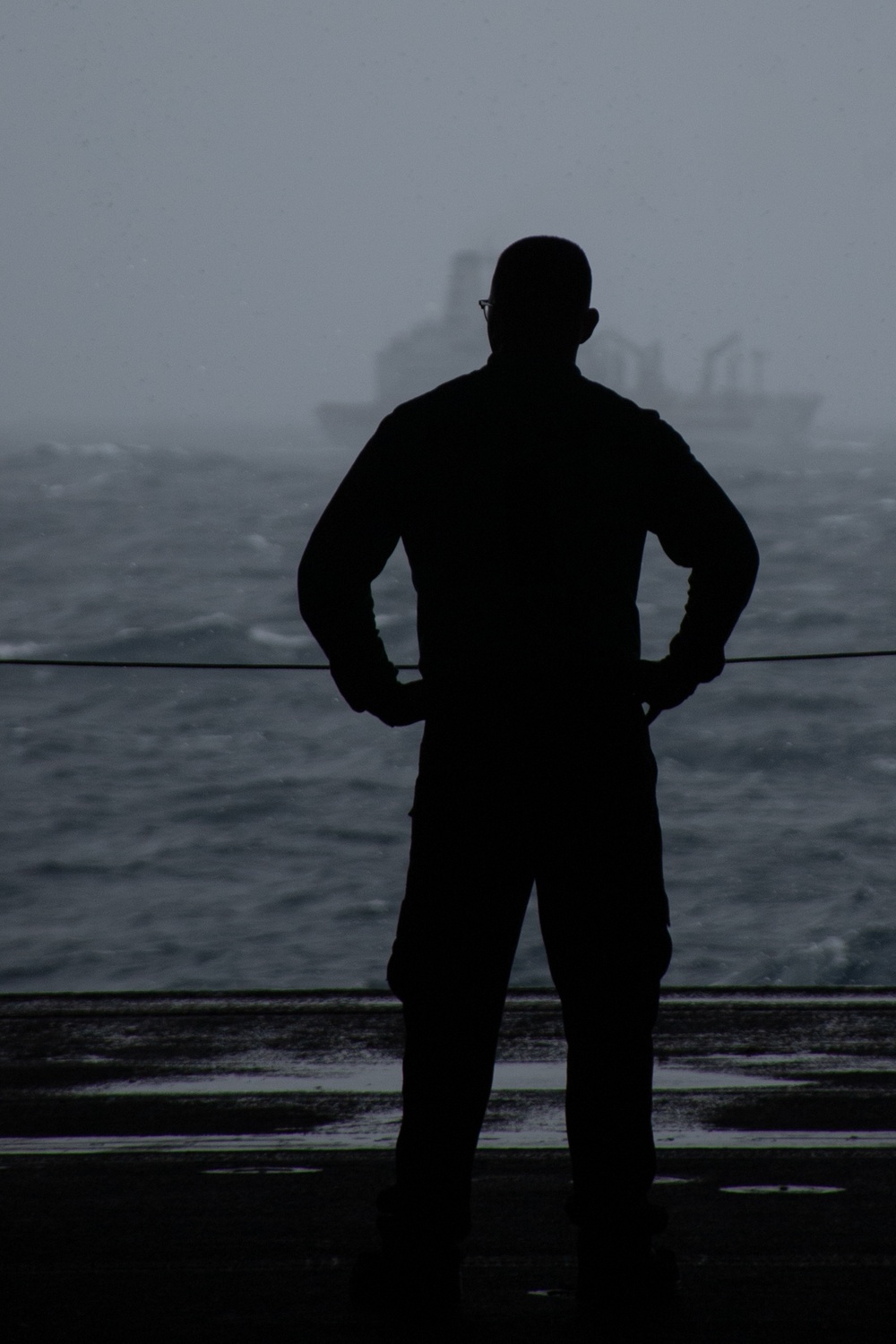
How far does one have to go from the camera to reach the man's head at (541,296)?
1848 millimetres

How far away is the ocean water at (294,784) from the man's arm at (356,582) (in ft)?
111

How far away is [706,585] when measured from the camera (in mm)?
1866

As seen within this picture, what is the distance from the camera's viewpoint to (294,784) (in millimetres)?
50625

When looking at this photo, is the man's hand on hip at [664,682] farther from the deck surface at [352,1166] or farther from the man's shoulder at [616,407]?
the deck surface at [352,1166]

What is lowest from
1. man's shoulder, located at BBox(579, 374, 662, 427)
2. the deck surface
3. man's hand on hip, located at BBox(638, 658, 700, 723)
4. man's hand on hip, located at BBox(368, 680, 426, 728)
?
the deck surface

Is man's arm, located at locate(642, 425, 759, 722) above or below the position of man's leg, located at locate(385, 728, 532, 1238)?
above

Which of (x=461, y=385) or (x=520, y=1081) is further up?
(x=461, y=385)

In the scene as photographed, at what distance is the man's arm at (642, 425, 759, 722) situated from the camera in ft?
6.05

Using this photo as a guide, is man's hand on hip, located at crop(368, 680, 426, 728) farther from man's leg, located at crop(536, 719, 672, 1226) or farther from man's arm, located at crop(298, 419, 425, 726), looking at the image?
man's leg, located at crop(536, 719, 672, 1226)

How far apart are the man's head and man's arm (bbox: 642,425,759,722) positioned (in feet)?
0.56

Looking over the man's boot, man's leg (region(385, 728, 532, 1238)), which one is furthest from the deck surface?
man's leg (region(385, 728, 532, 1238))

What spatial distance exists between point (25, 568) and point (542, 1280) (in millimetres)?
80621

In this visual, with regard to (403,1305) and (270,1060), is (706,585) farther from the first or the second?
(270,1060)

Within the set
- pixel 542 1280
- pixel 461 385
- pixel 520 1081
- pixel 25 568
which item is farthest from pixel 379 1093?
pixel 25 568
